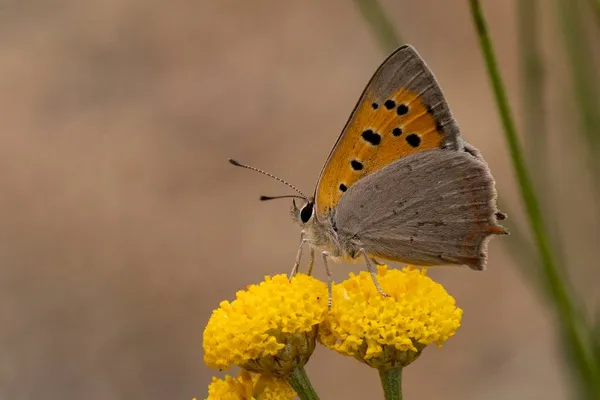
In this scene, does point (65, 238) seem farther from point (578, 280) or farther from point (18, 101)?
point (578, 280)

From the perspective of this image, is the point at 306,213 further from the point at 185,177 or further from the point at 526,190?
the point at 185,177

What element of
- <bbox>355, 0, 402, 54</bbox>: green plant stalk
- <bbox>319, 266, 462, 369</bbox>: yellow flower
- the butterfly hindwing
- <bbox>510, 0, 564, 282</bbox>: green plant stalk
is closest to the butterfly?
the butterfly hindwing

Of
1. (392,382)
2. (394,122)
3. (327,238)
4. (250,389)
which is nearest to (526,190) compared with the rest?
(394,122)

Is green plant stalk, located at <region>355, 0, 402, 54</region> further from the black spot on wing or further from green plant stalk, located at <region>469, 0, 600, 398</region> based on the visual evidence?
green plant stalk, located at <region>469, 0, 600, 398</region>

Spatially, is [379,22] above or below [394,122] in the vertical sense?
above

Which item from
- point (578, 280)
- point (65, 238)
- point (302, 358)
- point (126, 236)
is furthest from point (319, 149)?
point (302, 358)

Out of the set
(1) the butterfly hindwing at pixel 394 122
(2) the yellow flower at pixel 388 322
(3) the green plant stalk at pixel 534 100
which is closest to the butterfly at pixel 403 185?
(1) the butterfly hindwing at pixel 394 122
